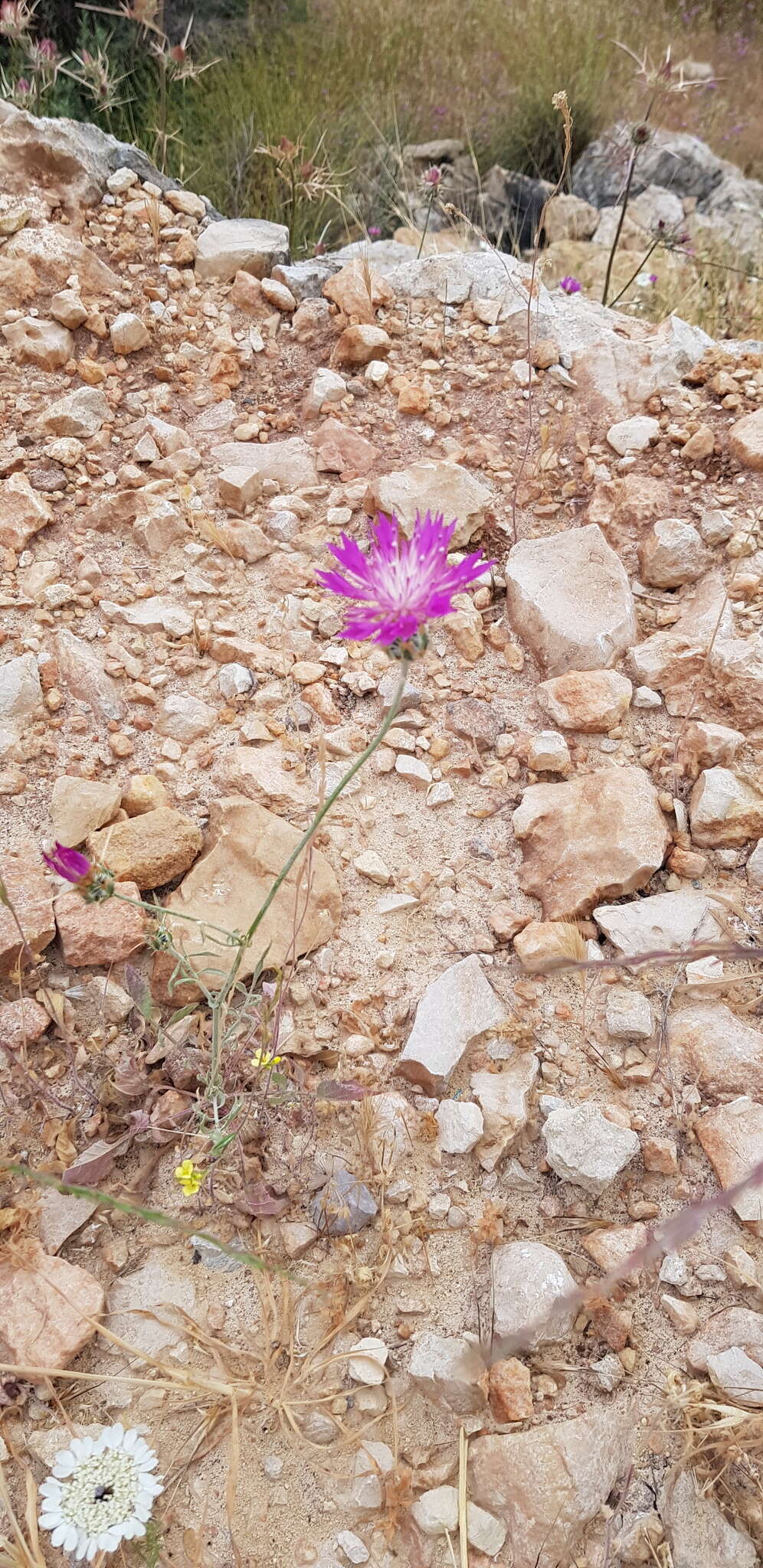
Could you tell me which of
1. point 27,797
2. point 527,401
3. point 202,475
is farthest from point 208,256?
point 27,797

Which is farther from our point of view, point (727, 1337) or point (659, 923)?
point (659, 923)

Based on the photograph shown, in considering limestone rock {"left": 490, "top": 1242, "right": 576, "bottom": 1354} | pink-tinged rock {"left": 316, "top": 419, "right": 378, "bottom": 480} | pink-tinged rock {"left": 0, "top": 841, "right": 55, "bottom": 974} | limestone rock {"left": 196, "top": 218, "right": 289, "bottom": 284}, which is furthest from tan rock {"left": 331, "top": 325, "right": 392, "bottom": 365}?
limestone rock {"left": 490, "top": 1242, "right": 576, "bottom": 1354}

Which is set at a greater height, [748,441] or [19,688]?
[748,441]

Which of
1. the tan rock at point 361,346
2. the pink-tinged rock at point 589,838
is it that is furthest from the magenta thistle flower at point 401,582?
the tan rock at point 361,346

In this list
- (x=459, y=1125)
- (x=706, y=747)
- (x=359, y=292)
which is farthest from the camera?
(x=359, y=292)

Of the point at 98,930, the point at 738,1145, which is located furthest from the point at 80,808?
the point at 738,1145

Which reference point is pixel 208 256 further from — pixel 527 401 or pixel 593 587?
pixel 593 587

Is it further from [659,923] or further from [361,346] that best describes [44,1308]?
[361,346]
